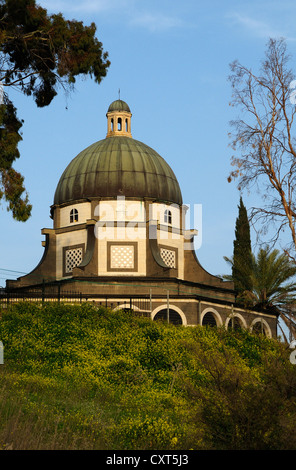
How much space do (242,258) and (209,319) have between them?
6509mm

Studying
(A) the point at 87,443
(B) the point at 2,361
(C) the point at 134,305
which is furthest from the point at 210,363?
(C) the point at 134,305

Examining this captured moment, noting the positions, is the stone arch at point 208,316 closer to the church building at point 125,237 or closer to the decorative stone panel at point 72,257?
the church building at point 125,237

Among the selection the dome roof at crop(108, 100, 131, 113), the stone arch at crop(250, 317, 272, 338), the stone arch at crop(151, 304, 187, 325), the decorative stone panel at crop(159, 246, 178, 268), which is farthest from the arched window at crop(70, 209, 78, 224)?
the stone arch at crop(250, 317, 272, 338)

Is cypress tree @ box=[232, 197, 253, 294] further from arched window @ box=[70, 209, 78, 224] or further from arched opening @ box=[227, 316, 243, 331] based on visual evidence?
arched window @ box=[70, 209, 78, 224]

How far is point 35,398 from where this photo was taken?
15984mm

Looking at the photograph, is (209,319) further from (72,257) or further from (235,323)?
(72,257)

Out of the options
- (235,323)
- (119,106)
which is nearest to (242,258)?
(235,323)

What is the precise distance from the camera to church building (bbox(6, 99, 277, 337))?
40562 millimetres

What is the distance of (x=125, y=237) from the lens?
4394 centimetres

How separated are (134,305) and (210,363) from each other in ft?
83.5

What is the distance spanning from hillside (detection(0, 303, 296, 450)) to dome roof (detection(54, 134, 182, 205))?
16789 mm

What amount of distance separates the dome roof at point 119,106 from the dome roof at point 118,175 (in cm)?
229

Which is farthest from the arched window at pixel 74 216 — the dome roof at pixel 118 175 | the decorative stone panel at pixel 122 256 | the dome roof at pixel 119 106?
the dome roof at pixel 119 106

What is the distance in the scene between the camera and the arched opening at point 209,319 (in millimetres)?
39688
